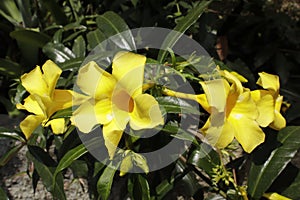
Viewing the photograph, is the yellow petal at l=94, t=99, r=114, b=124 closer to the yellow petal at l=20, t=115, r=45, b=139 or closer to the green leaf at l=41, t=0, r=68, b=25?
the yellow petal at l=20, t=115, r=45, b=139

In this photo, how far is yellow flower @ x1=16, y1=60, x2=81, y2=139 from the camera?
1230 millimetres

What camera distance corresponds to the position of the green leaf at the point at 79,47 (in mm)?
1973

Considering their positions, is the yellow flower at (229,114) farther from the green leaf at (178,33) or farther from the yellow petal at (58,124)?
the yellow petal at (58,124)

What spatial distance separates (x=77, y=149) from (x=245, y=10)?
4.41ft

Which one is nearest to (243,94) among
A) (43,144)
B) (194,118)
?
(194,118)

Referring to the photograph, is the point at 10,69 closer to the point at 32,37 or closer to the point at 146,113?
the point at 32,37

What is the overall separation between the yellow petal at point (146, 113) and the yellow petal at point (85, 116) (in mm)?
99

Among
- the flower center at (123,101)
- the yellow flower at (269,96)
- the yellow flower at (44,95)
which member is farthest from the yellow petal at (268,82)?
the yellow flower at (44,95)

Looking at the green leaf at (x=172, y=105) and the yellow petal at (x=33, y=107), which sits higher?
the green leaf at (x=172, y=105)

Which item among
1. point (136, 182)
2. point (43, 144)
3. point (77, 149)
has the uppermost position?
point (77, 149)

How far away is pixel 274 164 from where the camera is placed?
1549 mm

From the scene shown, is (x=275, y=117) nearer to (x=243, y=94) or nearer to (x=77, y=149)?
(x=243, y=94)

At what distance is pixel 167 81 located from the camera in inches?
52.1

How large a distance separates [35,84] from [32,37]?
97cm
